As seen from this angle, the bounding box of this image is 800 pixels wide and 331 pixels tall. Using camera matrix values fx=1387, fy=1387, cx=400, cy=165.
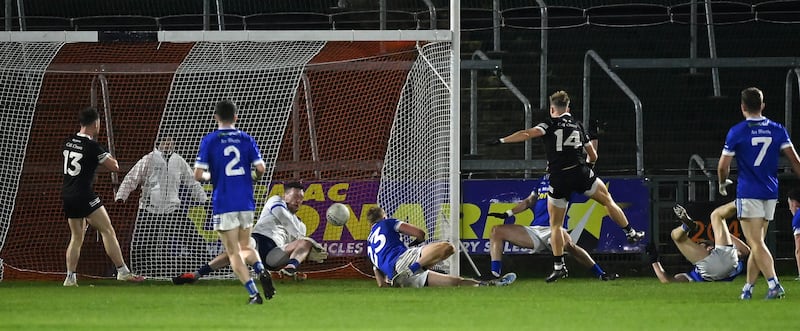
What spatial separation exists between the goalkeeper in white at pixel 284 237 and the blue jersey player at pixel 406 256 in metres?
0.92

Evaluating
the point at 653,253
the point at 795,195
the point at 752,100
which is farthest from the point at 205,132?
the point at 752,100

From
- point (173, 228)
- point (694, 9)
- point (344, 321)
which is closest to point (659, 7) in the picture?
point (694, 9)

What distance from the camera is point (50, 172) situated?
1517 cm

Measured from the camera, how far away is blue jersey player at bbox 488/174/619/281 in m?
13.9

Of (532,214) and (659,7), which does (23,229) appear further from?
(659,7)

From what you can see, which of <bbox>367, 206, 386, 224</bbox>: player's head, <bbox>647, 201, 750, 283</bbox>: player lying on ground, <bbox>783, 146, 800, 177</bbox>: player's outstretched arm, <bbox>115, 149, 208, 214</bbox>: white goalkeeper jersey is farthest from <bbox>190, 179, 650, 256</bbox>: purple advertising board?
<bbox>783, 146, 800, 177</bbox>: player's outstretched arm

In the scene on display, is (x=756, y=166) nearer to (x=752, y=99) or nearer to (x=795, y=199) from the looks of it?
(x=752, y=99)

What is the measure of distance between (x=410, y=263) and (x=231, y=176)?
263cm

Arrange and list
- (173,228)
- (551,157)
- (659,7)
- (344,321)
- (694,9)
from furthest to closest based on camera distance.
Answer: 1. (659,7)
2. (694,9)
3. (173,228)
4. (551,157)
5. (344,321)

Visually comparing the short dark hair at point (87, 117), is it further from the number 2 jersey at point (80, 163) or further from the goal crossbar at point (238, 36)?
the goal crossbar at point (238, 36)

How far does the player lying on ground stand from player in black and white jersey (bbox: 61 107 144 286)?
5.42 m

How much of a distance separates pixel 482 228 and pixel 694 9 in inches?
180

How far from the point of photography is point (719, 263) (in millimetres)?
13570

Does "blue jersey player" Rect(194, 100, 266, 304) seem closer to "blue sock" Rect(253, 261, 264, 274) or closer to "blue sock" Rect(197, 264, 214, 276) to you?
"blue sock" Rect(253, 261, 264, 274)
